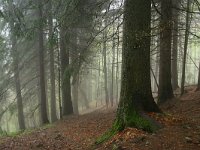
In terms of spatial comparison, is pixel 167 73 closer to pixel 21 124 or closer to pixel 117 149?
pixel 117 149

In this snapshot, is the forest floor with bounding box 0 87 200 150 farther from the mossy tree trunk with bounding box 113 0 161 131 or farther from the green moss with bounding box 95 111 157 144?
the mossy tree trunk with bounding box 113 0 161 131

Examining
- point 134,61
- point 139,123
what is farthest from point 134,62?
point 139,123

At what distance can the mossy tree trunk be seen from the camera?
8906 millimetres

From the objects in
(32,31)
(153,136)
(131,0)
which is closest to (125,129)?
(153,136)

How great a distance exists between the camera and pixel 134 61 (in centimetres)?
896

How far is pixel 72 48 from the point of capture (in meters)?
19.5

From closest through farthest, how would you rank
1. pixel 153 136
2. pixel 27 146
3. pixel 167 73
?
pixel 153 136
pixel 27 146
pixel 167 73

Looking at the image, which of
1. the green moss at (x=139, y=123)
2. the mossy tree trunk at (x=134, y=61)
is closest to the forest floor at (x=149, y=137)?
the green moss at (x=139, y=123)

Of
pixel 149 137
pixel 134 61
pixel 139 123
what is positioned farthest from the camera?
pixel 134 61

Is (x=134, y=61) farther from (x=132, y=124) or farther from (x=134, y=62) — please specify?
(x=132, y=124)

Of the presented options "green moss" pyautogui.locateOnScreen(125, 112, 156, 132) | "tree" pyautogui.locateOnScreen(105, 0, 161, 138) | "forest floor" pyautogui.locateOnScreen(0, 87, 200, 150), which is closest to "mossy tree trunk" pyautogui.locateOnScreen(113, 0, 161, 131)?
"tree" pyautogui.locateOnScreen(105, 0, 161, 138)

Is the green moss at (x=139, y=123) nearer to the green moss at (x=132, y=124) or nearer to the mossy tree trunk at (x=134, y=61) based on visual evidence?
the green moss at (x=132, y=124)

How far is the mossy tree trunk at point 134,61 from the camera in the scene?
29.2 feet

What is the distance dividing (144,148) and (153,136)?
59 centimetres
